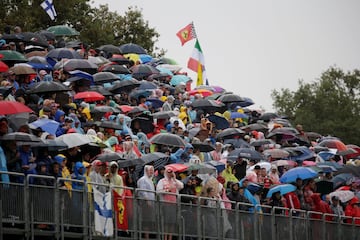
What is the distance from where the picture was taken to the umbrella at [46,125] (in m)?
33.8

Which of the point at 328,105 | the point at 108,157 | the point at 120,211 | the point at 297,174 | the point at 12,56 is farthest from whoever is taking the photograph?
the point at 328,105

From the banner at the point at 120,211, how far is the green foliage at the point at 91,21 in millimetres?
37474

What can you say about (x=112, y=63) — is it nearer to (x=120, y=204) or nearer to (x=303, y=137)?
(x=303, y=137)

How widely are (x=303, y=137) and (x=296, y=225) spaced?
13.8 m

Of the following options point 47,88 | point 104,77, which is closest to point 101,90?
point 104,77

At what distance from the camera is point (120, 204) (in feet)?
100

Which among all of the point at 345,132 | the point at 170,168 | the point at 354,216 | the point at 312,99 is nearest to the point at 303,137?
the point at 354,216

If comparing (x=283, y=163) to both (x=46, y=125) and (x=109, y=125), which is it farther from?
(x=46, y=125)

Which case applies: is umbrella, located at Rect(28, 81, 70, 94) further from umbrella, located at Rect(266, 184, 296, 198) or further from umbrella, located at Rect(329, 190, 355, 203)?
umbrella, located at Rect(329, 190, 355, 203)

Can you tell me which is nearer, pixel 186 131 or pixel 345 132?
pixel 186 131

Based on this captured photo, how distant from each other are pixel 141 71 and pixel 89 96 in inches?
344

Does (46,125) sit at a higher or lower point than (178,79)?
lower

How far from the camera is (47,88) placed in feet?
126

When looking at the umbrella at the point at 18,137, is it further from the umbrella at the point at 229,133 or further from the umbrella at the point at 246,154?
the umbrella at the point at 229,133
